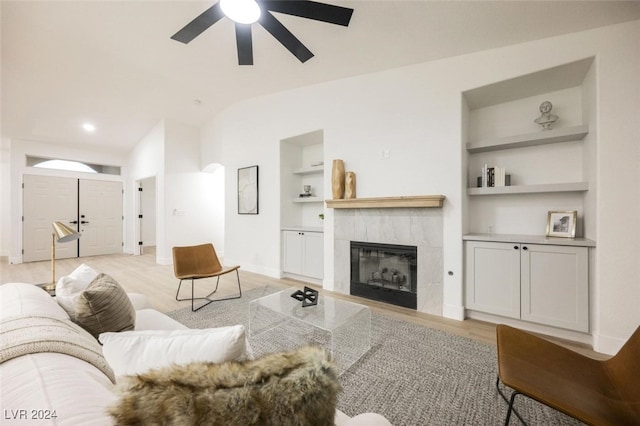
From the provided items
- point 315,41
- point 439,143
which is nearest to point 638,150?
point 439,143

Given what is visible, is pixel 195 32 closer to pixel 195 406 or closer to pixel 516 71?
pixel 195 406

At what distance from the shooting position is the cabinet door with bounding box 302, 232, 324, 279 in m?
3.82

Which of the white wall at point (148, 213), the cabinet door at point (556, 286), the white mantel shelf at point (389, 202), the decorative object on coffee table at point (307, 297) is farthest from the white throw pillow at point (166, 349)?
the white wall at point (148, 213)

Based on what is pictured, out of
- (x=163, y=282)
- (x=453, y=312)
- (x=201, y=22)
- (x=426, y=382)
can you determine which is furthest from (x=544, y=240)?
(x=163, y=282)

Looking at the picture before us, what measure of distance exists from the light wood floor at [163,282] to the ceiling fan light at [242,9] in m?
3.01

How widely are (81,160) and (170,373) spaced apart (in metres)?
8.46

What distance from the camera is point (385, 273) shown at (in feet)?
10.6

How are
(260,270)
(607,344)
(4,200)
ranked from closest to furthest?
(607,344)
(260,270)
(4,200)

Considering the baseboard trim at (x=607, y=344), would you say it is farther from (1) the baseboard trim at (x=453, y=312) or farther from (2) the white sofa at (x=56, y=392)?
(2) the white sofa at (x=56, y=392)

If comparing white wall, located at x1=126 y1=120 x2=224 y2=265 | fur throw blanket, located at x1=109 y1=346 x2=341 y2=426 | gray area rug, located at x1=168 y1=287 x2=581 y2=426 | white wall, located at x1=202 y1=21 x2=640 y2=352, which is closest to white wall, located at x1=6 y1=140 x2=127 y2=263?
white wall, located at x1=126 y1=120 x2=224 y2=265

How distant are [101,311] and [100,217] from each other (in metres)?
7.28

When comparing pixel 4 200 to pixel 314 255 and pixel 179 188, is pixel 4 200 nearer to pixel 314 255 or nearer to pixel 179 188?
pixel 179 188

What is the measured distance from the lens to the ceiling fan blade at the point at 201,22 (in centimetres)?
198

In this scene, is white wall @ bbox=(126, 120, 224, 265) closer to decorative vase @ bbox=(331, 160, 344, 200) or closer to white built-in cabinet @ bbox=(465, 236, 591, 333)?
decorative vase @ bbox=(331, 160, 344, 200)
